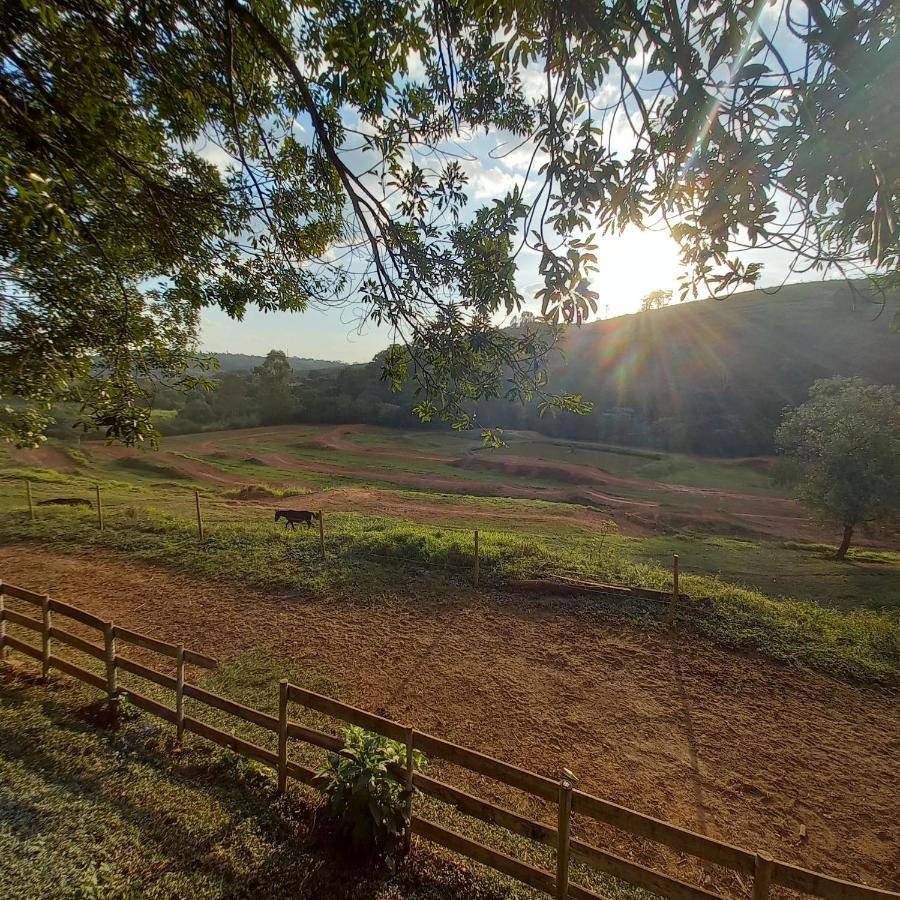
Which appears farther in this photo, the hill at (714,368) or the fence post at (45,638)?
the hill at (714,368)

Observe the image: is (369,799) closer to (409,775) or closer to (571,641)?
(409,775)

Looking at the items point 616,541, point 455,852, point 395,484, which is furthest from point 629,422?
point 455,852

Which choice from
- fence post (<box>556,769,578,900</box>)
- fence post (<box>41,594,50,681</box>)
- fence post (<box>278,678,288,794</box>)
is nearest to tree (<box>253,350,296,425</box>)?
fence post (<box>41,594,50,681</box>)

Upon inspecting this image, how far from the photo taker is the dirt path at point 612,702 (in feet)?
16.1

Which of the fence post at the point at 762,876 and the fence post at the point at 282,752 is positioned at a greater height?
the fence post at the point at 762,876

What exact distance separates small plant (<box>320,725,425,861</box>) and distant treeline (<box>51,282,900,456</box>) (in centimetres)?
5080

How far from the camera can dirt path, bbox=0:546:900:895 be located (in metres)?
4.89

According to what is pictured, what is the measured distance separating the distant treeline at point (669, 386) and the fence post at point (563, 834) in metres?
51.2

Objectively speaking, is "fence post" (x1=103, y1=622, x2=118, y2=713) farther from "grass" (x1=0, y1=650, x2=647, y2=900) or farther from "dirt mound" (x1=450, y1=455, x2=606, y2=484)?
"dirt mound" (x1=450, y1=455, x2=606, y2=484)

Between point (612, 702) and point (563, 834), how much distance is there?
3.99 metres

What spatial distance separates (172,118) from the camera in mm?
4422

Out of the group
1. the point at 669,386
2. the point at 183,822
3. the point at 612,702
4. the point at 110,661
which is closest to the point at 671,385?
the point at 669,386

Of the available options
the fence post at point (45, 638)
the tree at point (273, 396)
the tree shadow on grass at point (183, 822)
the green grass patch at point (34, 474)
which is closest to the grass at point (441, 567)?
the fence post at point (45, 638)

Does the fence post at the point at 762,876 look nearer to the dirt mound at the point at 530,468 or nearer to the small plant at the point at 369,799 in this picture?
the small plant at the point at 369,799
